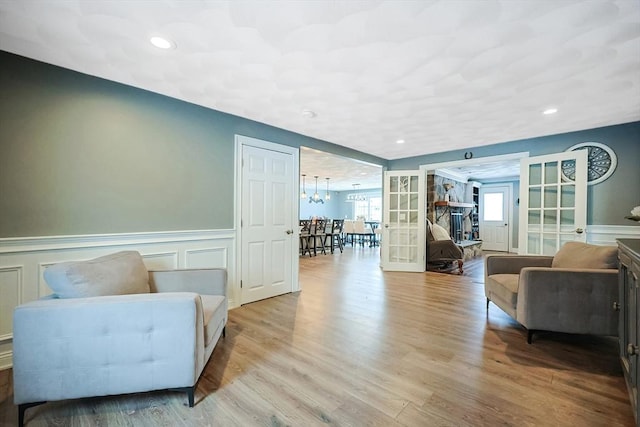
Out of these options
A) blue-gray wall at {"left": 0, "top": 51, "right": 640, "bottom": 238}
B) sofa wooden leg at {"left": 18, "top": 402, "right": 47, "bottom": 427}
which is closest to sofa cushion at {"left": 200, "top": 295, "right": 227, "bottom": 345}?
sofa wooden leg at {"left": 18, "top": 402, "right": 47, "bottom": 427}

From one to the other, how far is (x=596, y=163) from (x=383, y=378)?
4155 mm

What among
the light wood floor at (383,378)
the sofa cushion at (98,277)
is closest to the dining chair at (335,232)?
the light wood floor at (383,378)

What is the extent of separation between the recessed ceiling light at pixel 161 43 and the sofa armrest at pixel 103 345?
1.65m

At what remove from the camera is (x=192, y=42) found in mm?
1875

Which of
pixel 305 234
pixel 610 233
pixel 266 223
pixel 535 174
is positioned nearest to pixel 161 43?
pixel 266 223

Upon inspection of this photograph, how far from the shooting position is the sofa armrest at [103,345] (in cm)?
142

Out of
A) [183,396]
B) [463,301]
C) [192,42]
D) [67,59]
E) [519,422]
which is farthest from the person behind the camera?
[463,301]

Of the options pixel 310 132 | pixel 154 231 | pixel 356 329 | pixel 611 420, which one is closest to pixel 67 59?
pixel 154 231

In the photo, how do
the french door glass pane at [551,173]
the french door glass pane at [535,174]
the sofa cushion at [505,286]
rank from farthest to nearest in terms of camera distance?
the french door glass pane at [535,174] → the french door glass pane at [551,173] → the sofa cushion at [505,286]

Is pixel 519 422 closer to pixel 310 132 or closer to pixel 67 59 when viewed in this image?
pixel 310 132

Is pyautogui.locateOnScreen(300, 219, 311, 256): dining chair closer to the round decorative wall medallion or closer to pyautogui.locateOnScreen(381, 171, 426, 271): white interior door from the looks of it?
pyautogui.locateOnScreen(381, 171, 426, 271): white interior door

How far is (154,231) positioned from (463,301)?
144 inches

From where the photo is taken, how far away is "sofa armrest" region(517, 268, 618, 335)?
83.7 inches

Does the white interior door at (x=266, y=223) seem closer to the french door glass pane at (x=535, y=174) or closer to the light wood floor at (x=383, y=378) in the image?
the light wood floor at (x=383, y=378)
